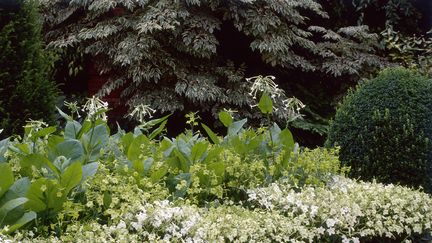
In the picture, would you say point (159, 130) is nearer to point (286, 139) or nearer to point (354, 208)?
point (286, 139)

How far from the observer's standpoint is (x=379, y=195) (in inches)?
129

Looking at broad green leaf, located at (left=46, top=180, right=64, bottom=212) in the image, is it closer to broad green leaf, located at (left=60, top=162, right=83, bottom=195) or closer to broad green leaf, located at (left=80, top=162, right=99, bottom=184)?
broad green leaf, located at (left=60, top=162, right=83, bottom=195)

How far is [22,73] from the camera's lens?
548 cm

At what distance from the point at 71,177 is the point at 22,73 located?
10.7 ft

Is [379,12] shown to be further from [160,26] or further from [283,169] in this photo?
[283,169]

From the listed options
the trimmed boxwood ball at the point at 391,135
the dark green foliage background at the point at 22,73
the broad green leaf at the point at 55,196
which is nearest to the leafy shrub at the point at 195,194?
the broad green leaf at the point at 55,196

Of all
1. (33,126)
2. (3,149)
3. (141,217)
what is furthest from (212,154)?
(3,149)

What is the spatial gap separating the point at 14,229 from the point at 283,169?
5.53 ft

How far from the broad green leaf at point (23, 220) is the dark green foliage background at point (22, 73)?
310 cm

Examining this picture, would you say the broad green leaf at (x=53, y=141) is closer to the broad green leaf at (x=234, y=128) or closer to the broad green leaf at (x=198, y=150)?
the broad green leaf at (x=198, y=150)

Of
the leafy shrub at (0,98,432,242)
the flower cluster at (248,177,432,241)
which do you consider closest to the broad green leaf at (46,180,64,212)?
the leafy shrub at (0,98,432,242)

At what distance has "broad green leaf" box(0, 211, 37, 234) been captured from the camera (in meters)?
2.27

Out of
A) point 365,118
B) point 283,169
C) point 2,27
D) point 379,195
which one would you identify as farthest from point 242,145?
point 2,27

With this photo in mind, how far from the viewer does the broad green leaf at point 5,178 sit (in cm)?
246
